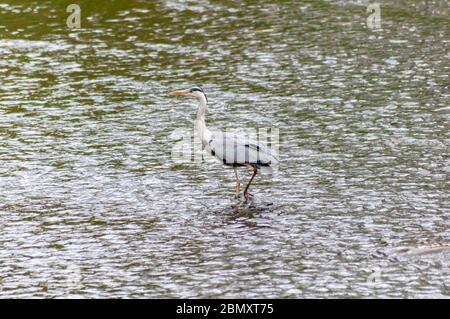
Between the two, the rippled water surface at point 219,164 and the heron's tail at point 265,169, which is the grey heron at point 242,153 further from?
the rippled water surface at point 219,164

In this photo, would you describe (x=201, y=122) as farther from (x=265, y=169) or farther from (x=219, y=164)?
(x=219, y=164)

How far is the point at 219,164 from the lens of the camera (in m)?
24.3

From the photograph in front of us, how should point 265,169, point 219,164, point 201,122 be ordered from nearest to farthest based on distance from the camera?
1. point 265,169
2. point 201,122
3. point 219,164

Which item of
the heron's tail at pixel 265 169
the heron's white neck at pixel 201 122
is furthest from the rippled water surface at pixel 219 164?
the heron's white neck at pixel 201 122

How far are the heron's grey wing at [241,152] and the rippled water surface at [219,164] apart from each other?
85cm

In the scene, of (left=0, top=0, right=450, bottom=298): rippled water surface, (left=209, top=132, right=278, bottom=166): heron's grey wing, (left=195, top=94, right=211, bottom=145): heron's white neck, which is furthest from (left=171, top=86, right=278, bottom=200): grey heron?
(left=0, top=0, right=450, bottom=298): rippled water surface

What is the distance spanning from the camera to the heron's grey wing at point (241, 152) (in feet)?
70.0

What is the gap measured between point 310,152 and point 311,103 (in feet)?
15.8

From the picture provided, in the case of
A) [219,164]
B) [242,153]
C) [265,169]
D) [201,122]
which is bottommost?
[219,164]

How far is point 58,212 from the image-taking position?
20859 millimetres

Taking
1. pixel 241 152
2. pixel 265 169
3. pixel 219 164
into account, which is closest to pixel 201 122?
pixel 241 152

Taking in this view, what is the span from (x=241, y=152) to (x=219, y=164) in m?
Result: 3.02
